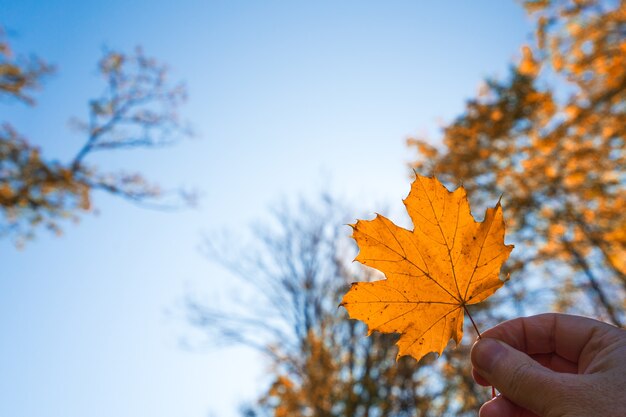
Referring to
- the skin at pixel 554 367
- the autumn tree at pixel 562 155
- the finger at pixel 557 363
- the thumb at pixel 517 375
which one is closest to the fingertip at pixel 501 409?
the skin at pixel 554 367

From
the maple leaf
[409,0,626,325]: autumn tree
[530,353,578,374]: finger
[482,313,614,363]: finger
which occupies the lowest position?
[530,353,578,374]: finger

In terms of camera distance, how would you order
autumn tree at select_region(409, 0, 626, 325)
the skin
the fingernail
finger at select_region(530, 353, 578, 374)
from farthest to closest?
autumn tree at select_region(409, 0, 626, 325), finger at select_region(530, 353, 578, 374), the fingernail, the skin

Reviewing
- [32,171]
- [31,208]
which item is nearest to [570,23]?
[32,171]

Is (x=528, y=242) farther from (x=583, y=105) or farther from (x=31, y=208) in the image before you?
(x=31, y=208)

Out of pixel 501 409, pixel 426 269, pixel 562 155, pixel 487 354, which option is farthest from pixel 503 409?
pixel 562 155

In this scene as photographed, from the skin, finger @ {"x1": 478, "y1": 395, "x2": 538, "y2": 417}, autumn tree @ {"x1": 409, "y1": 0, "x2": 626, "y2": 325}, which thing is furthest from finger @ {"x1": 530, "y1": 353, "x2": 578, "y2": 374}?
autumn tree @ {"x1": 409, "y1": 0, "x2": 626, "y2": 325}

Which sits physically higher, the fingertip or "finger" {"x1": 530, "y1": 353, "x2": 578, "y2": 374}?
"finger" {"x1": 530, "y1": 353, "x2": 578, "y2": 374}

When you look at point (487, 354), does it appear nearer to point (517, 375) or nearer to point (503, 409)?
point (517, 375)

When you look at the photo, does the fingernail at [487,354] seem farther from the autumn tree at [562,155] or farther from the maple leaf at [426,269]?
the autumn tree at [562,155]

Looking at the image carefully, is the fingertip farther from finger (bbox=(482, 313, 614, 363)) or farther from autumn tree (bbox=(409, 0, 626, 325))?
autumn tree (bbox=(409, 0, 626, 325))
